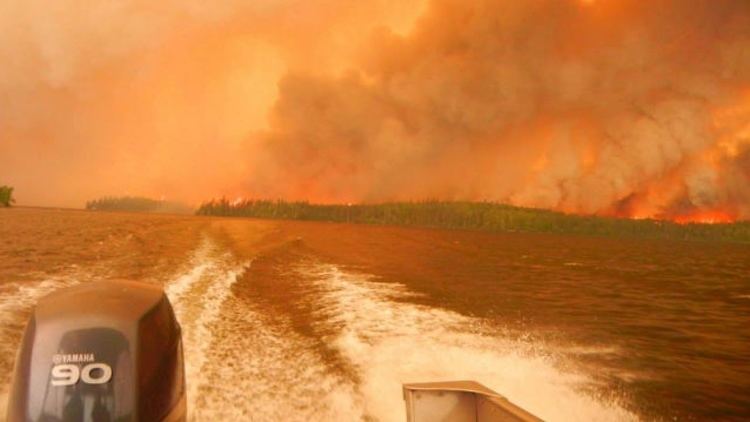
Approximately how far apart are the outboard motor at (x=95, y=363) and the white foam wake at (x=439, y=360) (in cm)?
293

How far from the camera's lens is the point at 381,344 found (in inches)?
336

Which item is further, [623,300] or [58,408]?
[623,300]

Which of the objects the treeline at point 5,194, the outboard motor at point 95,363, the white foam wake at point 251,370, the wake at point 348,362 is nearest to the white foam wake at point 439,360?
the wake at point 348,362

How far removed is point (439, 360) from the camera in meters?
7.75

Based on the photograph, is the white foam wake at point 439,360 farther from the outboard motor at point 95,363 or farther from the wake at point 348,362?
the outboard motor at point 95,363

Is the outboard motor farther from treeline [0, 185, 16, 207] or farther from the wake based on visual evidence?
treeline [0, 185, 16, 207]

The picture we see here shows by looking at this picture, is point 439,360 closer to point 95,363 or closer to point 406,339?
point 406,339

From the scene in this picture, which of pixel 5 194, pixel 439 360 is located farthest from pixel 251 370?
pixel 5 194

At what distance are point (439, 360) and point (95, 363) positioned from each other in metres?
5.45

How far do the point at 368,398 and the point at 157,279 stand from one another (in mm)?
9162

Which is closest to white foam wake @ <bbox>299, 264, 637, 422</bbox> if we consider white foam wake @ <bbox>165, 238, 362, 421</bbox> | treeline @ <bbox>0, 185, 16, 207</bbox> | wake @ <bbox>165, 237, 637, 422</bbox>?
wake @ <bbox>165, 237, 637, 422</bbox>

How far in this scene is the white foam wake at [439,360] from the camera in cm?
631

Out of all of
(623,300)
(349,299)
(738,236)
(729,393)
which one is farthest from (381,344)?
(738,236)

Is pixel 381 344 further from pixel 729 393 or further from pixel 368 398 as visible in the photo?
pixel 729 393
